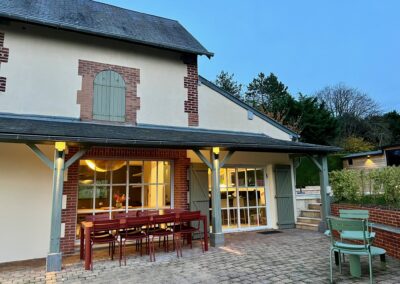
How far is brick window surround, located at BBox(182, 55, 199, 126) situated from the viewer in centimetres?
795

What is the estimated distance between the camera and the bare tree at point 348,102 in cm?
2752

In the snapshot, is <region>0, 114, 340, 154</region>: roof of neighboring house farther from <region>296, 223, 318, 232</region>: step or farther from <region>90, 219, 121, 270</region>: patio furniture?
<region>296, 223, 318, 232</region>: step

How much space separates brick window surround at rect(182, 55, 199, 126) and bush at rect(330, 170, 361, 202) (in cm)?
393

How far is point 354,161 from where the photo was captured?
17.7 metres

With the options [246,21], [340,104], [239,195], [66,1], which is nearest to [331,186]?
[239,195]

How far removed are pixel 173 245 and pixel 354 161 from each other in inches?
606

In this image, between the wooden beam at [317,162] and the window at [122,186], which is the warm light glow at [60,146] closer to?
the window at [122,186]

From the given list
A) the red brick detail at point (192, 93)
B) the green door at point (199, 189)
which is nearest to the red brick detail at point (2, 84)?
the red brick detail at point (192, 93)

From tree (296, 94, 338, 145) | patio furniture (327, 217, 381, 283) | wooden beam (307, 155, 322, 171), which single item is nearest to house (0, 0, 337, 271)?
wooden beam (307, 155, 322, 171)

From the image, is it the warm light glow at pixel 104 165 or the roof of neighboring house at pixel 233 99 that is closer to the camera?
the warm light glow at pixel 104 165

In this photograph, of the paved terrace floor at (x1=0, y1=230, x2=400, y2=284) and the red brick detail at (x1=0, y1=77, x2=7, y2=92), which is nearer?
the paved terrace floor at (x1=0, y1=230, x2=400, y2=284)

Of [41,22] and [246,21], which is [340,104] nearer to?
[41,22]

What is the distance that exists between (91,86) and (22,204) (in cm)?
299

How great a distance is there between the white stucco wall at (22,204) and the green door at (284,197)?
20.1ft
